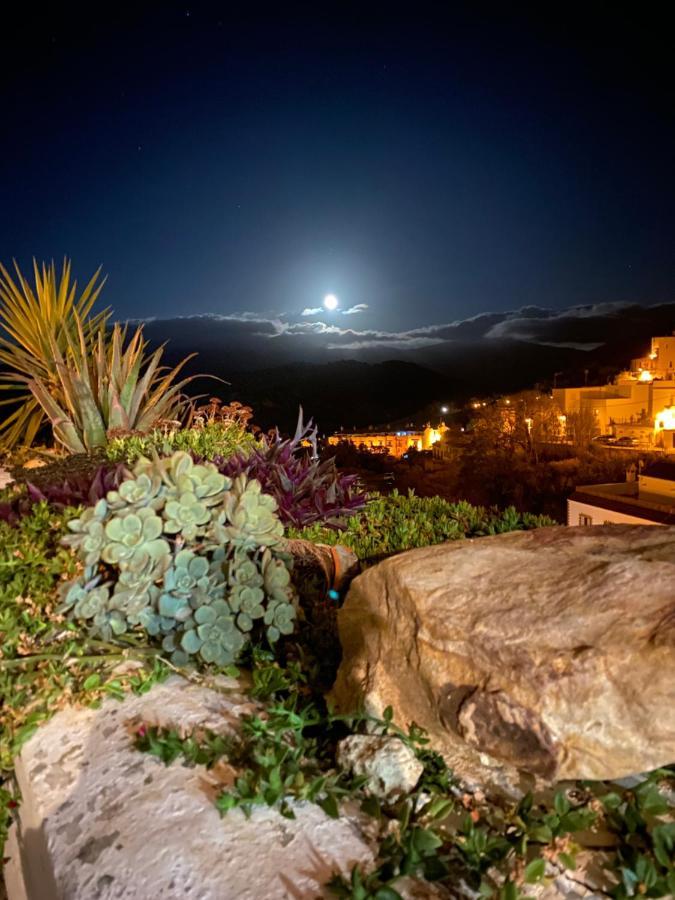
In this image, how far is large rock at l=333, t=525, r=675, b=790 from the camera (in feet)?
4.87

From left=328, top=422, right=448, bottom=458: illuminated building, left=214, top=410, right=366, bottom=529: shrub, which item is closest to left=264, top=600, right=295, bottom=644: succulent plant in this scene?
left=214, top=410, right=366, bottom=529: shrub

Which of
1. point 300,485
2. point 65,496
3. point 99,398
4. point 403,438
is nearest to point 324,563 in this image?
point 300,485

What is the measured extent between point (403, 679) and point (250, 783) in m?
0.56

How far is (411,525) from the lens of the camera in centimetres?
320

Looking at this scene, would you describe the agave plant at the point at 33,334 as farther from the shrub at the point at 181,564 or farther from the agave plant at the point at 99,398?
the shrub at the point at 181,564

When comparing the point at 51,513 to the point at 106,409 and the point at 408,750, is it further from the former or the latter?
the point at 106,409

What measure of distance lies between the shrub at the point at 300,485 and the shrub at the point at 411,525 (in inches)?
4.9

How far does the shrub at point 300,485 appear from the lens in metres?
3.47

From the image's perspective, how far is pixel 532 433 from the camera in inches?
1606

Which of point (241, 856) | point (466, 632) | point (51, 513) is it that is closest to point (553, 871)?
point (466, 632)

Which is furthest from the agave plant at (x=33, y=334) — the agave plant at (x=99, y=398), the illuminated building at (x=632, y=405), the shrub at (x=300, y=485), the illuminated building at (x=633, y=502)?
the illuminated building at (x=632, y=405)

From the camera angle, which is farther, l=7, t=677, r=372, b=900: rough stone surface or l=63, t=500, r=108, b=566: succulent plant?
l=63, t=500, r=108, b=566: succulent plant

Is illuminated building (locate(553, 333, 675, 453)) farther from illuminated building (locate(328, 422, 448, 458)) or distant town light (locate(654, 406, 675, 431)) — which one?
illuminated building (locate(328, 422, 448, 458))

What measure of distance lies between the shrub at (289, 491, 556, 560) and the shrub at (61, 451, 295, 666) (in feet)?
2.49
